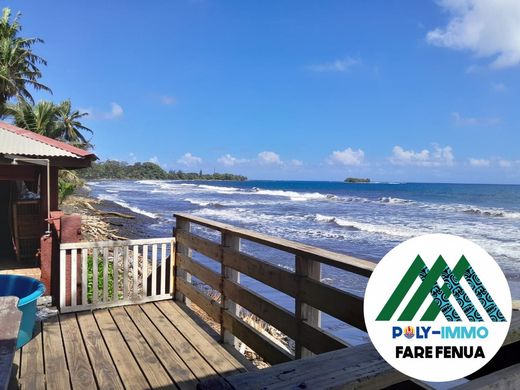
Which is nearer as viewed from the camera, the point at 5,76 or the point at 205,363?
the point at 205,363

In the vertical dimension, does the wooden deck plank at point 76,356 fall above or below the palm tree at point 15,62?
below

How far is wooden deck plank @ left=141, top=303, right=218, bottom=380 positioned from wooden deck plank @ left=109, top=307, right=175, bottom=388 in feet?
0.60

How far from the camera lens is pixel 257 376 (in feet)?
2.70

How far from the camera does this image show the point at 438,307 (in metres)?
1.38

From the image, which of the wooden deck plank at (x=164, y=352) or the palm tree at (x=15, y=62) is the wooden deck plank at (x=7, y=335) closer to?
the wooden deck plank at (x=164, y=352)

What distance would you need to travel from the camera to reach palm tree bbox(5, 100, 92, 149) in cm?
2267

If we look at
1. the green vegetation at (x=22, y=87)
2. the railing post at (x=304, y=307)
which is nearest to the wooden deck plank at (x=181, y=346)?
the railing post at (x=304, y=307)

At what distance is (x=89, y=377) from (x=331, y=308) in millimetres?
1641

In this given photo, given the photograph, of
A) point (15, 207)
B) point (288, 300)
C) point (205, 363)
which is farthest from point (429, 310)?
point (15, 207)

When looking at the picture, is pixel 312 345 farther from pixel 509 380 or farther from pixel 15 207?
pixel 15 207

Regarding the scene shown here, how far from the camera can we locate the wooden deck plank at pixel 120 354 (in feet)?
8.45

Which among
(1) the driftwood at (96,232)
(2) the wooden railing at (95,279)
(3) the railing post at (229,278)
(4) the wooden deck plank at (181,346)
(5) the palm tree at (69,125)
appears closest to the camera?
(4) the wooden deck plank at (181,346)

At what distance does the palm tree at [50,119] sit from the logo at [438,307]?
78.8ft

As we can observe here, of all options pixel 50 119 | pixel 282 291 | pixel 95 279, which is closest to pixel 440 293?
pixel 282 291
